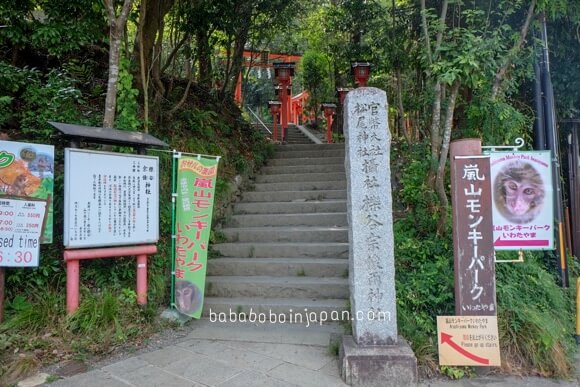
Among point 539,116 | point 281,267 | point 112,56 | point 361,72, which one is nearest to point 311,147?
point 361,72

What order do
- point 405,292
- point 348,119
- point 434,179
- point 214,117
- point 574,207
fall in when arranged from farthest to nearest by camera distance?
point 214,117, point 574,207, point 434,179, point 405,292, point 348,119

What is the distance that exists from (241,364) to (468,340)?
86.2 inches

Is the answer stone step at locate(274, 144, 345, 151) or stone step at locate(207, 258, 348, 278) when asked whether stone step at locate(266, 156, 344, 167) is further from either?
stone step at locate(207, 258, 348, 278)

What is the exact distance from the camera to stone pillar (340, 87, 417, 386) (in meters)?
3.60

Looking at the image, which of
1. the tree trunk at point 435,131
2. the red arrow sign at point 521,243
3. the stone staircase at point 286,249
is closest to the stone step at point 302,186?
the stone staircase at point 286,249

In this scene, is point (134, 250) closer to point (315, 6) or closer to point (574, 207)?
point (574, 207)

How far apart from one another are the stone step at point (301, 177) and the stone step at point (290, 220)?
1409mm

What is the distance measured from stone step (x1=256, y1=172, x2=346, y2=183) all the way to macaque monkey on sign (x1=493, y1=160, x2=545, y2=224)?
359 cm

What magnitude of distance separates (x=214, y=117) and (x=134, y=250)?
14.7 ft

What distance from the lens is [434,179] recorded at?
532cm

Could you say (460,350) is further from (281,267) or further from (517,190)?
(281,267)

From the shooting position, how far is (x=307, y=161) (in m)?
8.76

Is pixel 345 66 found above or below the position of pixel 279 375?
above

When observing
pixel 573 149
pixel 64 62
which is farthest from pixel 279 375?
pixel 64 62
